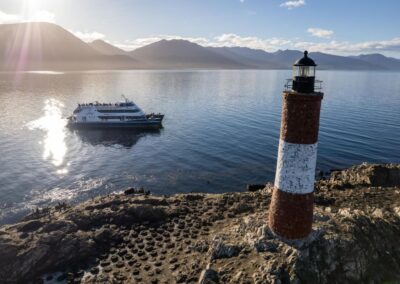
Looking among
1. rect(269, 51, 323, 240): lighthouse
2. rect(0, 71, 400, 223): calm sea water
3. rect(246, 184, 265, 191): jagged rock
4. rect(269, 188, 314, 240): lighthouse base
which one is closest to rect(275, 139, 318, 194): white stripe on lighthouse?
rect(269, 51, 323, 240): lighthouse

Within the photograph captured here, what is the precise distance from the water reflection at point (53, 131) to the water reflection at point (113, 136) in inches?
158

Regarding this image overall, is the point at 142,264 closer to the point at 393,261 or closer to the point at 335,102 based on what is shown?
the point at 393,261

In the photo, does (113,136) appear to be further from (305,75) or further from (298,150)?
(305,75)

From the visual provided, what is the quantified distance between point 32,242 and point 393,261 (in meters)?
21.0

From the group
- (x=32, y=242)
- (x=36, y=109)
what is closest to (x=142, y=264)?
(x=32, y=242)

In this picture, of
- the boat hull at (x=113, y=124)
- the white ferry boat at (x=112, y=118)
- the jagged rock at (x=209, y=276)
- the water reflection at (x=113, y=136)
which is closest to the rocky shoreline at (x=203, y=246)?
the jagged rock at (x=209, y=276)

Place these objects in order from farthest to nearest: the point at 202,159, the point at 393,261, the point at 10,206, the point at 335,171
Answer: the point at 202,159 → the point at 335,171 → the point at 10,206 → the point at 393,261

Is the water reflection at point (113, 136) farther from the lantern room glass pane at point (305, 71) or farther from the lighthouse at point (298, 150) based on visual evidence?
the lantern room glass pane at point (305, 71)

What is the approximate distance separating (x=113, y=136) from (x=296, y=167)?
175 feet

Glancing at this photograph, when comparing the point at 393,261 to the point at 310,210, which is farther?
the point at 393,261

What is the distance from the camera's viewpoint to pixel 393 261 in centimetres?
1920

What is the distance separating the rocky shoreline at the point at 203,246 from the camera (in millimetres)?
17625

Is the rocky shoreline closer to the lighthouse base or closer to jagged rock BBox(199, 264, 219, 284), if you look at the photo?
jagged rock BBox(199, 264, 219, 284)

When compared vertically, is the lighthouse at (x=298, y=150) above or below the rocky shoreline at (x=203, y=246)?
above
